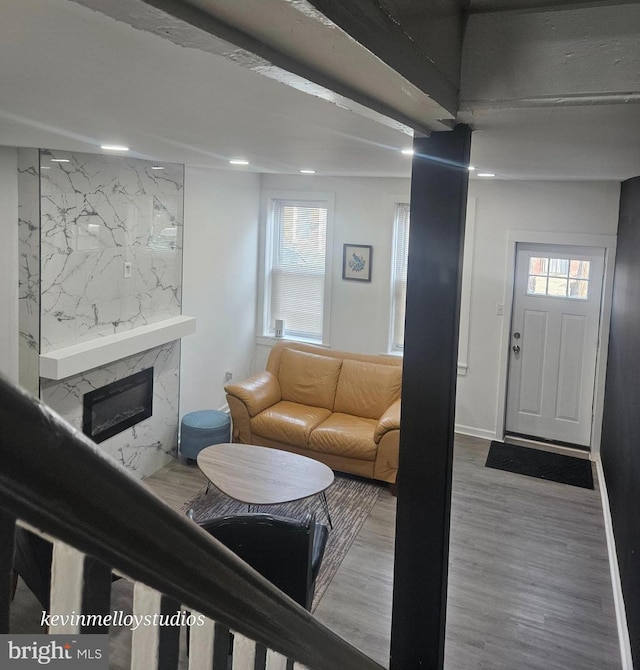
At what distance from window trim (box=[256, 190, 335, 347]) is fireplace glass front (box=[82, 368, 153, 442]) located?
6.89 feet

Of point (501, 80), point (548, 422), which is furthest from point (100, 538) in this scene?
point (548, 422)

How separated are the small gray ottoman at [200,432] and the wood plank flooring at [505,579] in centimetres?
19

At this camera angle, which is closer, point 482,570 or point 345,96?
point 345,96

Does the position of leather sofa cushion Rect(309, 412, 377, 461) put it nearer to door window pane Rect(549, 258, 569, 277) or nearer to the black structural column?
door window pane Rect(549, 258, 569, 277)

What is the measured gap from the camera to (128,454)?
5148 mm

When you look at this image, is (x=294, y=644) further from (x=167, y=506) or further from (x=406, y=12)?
(x=406, y=12)

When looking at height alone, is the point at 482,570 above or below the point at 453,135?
below

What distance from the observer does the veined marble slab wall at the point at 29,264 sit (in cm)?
402

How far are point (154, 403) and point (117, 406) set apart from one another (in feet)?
1.68

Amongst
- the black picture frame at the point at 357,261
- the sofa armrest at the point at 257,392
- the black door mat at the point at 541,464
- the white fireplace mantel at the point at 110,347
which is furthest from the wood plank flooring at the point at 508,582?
the black picture frame at the point at 357,261

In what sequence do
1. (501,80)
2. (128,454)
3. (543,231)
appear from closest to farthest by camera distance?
(501,80) < (128,454) < (543,231)

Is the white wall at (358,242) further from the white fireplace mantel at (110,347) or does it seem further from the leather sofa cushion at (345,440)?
the leather sofa cushion at (345,440)

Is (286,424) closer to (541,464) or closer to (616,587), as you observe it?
(541,464)

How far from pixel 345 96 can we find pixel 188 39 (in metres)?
0.34
